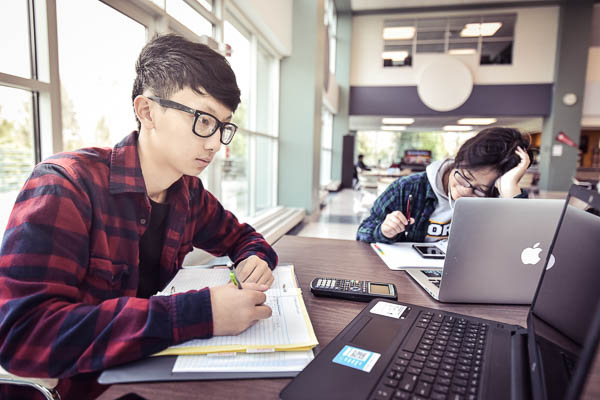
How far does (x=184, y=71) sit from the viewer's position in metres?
0.93

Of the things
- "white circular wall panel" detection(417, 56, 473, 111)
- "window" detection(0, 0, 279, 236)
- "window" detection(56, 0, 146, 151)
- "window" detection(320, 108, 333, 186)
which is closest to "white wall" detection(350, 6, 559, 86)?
"white circular wall panel" detection(417, 56, 473, 111)

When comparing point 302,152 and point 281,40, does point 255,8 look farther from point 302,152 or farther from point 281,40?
point 302,152

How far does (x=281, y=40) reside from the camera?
14.8ft

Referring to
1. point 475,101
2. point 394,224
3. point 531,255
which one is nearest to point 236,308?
point 531,255

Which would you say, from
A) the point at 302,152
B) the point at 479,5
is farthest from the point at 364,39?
the point at 302,152

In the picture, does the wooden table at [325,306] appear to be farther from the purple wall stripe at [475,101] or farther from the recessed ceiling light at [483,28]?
the recessed ceiling light at [483,28]

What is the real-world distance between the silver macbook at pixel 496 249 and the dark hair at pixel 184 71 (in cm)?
68

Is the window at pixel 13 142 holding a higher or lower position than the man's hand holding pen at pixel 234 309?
higher

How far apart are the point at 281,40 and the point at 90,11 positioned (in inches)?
119

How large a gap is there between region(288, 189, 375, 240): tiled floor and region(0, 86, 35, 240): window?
320cm

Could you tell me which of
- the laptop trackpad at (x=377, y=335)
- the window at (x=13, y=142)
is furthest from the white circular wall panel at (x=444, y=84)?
the laptop trackpad at (x=377, y=335)

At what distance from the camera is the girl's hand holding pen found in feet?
4.47

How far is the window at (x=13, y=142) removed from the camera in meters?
1.40

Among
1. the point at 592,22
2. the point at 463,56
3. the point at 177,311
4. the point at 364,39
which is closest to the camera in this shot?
the point at 177,311
